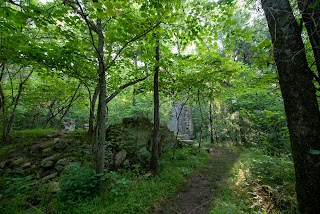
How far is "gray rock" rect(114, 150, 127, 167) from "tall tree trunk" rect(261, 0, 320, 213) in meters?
4.74

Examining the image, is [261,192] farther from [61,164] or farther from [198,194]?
[61,164]

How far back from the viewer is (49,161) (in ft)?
16.6

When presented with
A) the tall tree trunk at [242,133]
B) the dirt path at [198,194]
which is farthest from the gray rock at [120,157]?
the tall tree trunk at [242,133]

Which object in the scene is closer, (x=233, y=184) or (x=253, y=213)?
(x=253, y=213)

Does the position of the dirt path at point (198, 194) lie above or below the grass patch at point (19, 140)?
below

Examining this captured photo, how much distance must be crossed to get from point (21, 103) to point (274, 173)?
11061mm

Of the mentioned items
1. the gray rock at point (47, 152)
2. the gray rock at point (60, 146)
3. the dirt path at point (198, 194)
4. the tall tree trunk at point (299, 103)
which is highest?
the tall tree trunk at point (299, 103)

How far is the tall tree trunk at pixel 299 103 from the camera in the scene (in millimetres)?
1822

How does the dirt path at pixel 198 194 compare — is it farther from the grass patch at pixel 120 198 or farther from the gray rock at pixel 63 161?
the gray rock at pixel 63 161

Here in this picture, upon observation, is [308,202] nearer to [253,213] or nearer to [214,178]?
[253,213]

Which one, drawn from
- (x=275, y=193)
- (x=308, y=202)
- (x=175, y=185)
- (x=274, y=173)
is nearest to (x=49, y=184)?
(x=175, y=185)

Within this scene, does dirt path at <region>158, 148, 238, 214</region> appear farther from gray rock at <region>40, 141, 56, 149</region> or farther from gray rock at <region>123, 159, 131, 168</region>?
gray rock at <region>40, 141, 56, 149</region>

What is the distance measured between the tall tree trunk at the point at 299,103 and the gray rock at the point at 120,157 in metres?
4.74

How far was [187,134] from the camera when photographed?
41.9ft
